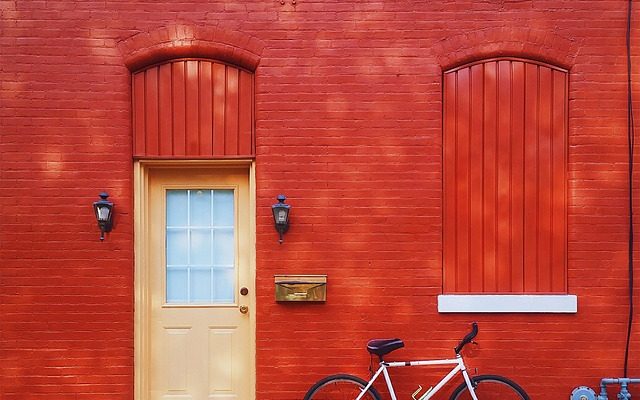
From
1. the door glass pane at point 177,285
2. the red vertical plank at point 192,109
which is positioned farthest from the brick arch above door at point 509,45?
the door glass pane at point 177,285

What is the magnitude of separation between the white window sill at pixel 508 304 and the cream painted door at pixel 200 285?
6.03 ft

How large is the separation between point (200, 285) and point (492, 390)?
2.83 meters

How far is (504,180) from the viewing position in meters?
5.29

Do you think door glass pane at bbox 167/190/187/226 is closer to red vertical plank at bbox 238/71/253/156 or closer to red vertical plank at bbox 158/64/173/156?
red vertical plank at bbox 158/64/173/156

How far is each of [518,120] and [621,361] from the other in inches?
92.5

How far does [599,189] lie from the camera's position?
523cm

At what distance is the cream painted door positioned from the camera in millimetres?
5418

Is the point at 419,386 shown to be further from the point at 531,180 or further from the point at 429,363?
the point at 531,180

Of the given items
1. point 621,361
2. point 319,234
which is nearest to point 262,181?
point 319,234

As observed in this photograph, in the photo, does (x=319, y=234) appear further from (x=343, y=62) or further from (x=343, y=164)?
(x=343, y=62)

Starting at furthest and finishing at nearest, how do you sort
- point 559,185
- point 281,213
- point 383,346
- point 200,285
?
1. point 200,285
2. point 559,185
3. point 281,213
4. point 383,346

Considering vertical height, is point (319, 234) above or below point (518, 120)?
below

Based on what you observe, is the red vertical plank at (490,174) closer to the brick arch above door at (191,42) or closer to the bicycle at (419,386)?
the bicycle at (419,386)

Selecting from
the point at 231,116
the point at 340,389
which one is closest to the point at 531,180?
the point at 340,389
